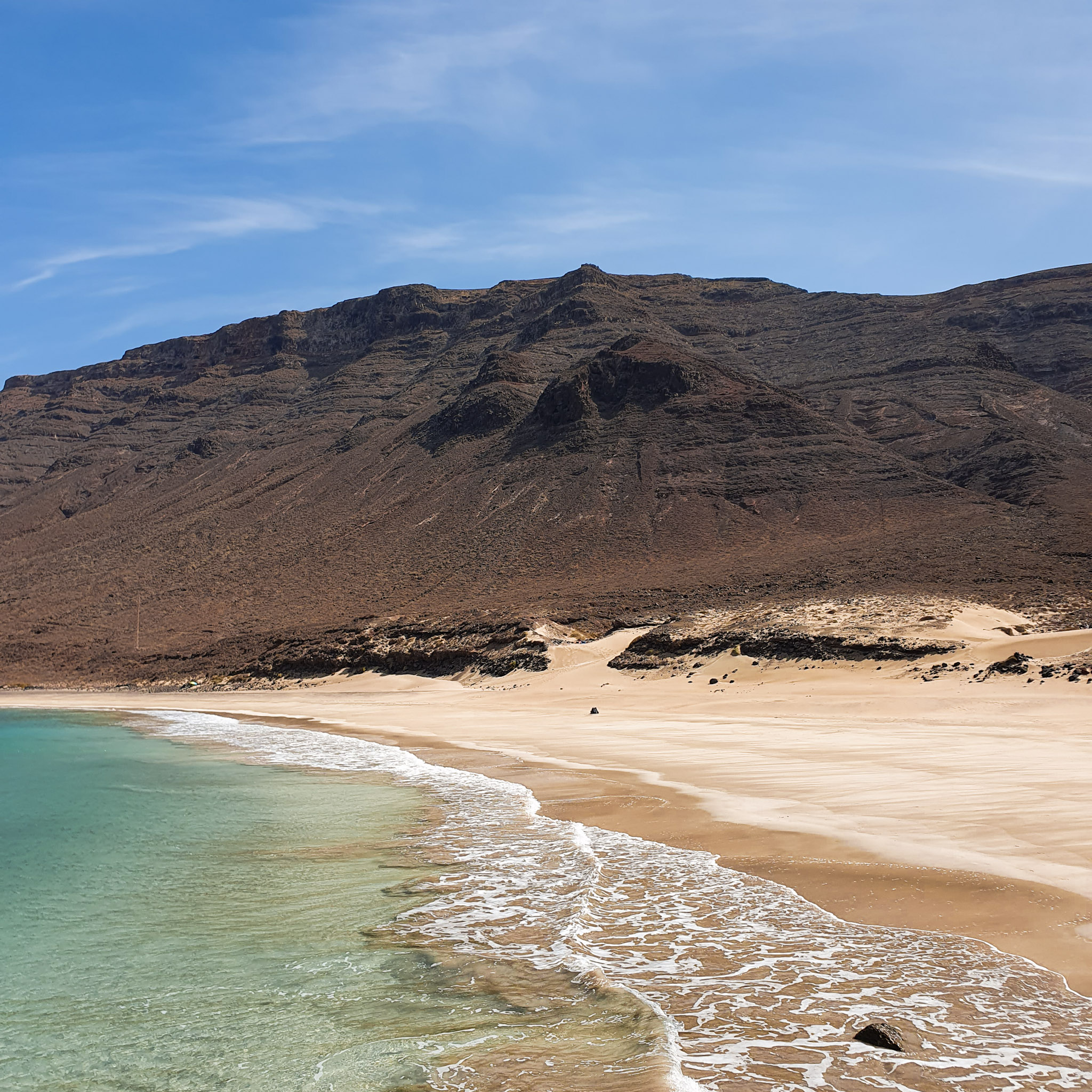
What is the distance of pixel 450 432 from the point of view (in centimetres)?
9381

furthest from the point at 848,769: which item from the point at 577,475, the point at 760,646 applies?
the point at 577,475

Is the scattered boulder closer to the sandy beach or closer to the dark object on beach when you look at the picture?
the sandy beach

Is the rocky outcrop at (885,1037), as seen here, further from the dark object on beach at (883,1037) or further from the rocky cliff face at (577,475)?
the rocky cliff face at (577,475)

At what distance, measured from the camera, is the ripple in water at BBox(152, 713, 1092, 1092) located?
4852 millimetres

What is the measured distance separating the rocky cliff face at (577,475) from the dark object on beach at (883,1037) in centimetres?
3468

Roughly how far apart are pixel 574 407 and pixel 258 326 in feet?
305

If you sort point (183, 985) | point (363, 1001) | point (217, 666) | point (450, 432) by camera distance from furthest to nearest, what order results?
point (450, 432) → point (217, 666) → point (183, 985) → point (363, 1001)

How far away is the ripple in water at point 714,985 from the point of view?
4852mm

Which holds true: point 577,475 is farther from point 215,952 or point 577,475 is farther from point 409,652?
point 215,952

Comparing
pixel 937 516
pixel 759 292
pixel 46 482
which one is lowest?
pixel 937 516

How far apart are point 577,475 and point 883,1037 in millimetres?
72804

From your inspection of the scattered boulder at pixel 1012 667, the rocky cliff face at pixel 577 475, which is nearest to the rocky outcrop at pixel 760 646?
the scattered boulder at pixel 1012 667

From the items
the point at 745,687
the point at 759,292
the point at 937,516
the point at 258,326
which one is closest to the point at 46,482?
the point at 258,326

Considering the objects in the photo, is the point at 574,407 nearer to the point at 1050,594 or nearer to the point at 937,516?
the point at 937,516
